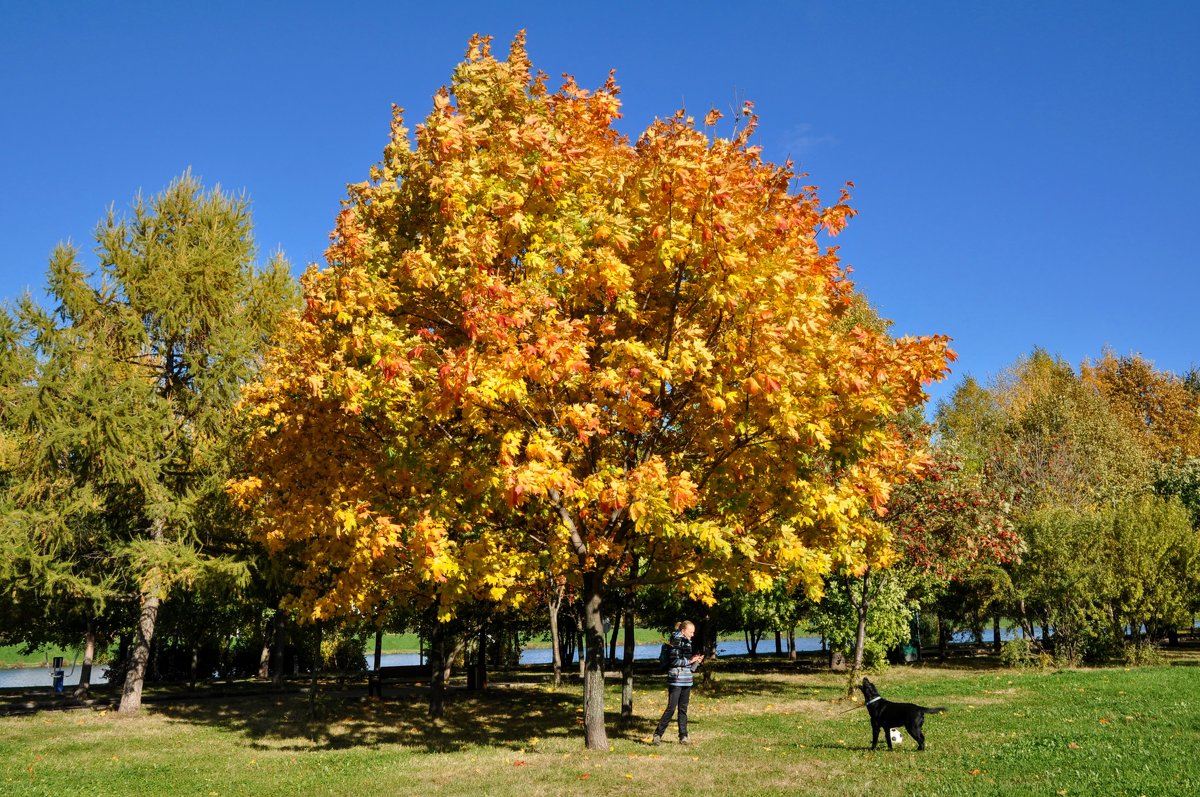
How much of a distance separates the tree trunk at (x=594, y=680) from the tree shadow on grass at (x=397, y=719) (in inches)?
57.8

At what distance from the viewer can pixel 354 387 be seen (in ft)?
31.0

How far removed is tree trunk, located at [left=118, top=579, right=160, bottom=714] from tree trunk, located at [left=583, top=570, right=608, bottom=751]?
12.3 meters

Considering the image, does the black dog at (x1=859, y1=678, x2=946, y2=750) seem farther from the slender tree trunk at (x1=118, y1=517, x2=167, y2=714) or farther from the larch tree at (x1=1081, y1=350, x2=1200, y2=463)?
the larch tree at (x1=1081, y1=350, x2=1200, y2=463)

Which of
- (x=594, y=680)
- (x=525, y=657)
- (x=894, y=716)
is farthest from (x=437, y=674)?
(x=525, y=657)

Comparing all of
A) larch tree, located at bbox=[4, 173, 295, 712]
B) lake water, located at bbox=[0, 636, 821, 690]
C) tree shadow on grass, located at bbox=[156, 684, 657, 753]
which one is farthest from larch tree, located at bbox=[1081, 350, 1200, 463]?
larch tree, located at bbox=[4, 173, 295, 712]

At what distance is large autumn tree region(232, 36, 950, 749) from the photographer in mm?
9211

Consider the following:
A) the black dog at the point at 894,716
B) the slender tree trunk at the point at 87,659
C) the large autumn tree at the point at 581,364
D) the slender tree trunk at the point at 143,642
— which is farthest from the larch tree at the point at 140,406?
the black dog at the point at 894,716

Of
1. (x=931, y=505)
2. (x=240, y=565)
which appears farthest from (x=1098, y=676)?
(x=240, y=565)

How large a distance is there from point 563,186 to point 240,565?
13809 millimetres

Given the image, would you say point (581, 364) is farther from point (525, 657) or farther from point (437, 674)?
point (525, 657)

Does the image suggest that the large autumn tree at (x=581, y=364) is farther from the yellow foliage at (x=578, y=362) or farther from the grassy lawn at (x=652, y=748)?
the grassy lawn at (x=652, y=748)

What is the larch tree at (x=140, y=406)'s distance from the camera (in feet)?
61.7

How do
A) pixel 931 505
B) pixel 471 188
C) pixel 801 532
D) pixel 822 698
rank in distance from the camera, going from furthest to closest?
1. pixel 931 505
2. pixel 822 698
3. pixel 801 532
4. pixel 471 188

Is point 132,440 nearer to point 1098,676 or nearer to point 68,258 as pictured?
point 68,258
